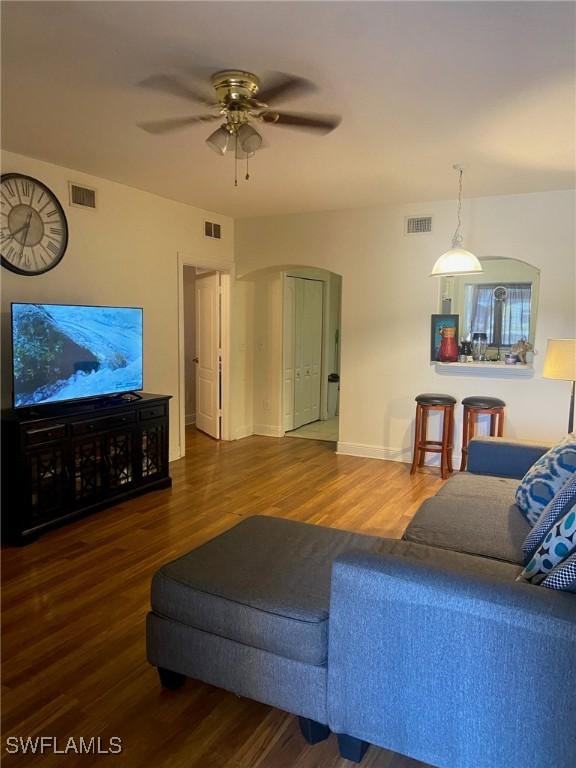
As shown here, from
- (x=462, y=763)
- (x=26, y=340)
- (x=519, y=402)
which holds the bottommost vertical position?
(x=462, y=763)

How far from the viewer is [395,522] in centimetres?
397

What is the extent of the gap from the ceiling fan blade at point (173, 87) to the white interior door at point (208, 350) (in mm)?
3583

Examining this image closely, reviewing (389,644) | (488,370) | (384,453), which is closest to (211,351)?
(384,453)

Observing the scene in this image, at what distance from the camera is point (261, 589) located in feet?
6.45

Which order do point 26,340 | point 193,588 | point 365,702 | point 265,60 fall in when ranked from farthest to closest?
1. point 26,340
2. point 265,60
3. point 193,588
4. point 365,702

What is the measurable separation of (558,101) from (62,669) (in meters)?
3.66

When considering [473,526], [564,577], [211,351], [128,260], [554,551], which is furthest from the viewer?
[211,351]

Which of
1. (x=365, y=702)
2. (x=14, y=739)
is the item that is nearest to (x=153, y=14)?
(x=365, y=702)

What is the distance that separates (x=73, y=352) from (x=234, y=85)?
227 cm

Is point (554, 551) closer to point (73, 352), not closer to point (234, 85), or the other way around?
point (234, 85)

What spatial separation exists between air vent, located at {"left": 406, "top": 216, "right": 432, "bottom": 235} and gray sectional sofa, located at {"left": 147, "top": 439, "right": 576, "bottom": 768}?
3.81 metres

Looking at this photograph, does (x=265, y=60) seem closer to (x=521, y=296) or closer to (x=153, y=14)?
(x=153, y=14)

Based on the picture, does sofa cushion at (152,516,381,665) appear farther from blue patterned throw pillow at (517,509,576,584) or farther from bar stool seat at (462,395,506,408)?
bar stool seat at (462,395,506,408)

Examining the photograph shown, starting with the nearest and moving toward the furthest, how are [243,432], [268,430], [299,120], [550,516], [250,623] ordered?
[250,623] < [550,516] < [299,120] < [243,432] < [268,430]
